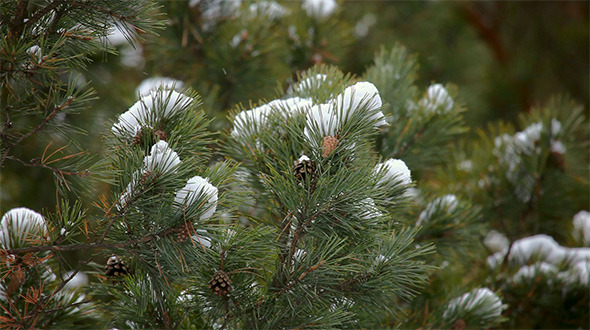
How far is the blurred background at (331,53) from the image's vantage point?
51.1 inches

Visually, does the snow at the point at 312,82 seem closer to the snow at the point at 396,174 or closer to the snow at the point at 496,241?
the snow at the point at 396,174

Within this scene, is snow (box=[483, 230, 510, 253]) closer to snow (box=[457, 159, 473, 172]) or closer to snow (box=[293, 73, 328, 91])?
snow (box=[457, 159, 473, 172])

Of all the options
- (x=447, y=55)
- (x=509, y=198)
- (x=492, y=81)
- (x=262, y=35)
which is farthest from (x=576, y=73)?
(x=262, y=35)

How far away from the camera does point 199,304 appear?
68 cm

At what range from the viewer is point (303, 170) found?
0.67m

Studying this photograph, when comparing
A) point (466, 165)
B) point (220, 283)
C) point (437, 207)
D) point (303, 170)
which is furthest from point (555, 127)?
point (220, 283)

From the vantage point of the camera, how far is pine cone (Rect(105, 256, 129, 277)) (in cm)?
71

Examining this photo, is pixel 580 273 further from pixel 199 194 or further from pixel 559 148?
pixel 199 194

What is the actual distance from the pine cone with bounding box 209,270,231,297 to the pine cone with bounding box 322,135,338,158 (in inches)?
7.9

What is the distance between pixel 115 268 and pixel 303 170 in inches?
11.6

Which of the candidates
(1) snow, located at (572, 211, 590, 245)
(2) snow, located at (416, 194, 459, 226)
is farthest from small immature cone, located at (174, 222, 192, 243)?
(1) snow, located at (572, 211, 590, 245)

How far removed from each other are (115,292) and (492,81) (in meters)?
2.43

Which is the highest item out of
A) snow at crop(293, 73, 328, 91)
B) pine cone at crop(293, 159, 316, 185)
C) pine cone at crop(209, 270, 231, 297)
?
snow at crop(293, 73, 328, 91)

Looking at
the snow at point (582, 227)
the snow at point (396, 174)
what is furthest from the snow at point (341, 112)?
the snow at point (582, 227)
